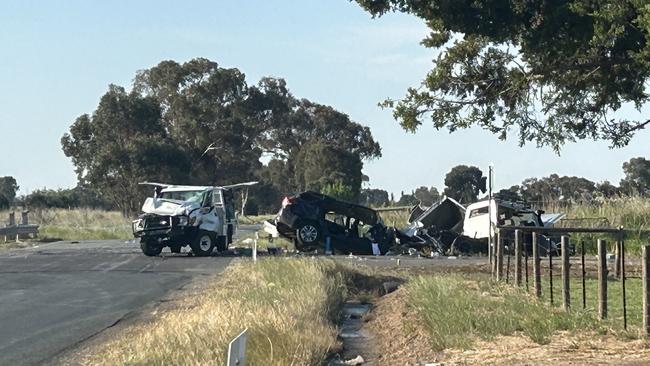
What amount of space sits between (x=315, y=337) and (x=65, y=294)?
9.36 meters

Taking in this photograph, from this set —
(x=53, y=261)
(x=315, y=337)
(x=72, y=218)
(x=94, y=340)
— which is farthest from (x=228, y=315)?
(x=72, y=218)

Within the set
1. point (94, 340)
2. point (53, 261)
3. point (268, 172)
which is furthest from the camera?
point (268, 172)

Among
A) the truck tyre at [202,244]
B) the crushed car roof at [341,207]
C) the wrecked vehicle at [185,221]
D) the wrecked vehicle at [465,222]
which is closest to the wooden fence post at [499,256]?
the wrecked vehicle at [465,222]

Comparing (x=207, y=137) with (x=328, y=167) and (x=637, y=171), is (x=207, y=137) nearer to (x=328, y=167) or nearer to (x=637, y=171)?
(x=328, y=167)

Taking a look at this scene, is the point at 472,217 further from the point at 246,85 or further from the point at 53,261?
the point at 246,85

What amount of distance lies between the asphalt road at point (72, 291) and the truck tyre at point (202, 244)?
0.62m

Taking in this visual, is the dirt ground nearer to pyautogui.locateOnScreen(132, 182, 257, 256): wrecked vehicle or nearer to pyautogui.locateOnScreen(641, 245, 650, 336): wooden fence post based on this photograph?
pyautogui.locateOnScreen(641, 245, 650, 336): wooden fence post

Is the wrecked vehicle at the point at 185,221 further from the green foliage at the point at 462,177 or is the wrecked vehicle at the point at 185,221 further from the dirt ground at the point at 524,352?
the green foliage at the point at 462,177

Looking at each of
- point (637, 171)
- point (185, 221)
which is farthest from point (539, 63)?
point (637, 171)

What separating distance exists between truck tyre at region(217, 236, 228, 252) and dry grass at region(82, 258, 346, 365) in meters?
16.8

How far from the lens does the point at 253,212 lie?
9519cm

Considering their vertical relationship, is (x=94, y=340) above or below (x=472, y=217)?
below

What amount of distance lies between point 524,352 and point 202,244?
76.5ft

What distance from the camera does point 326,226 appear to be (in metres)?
33.9
